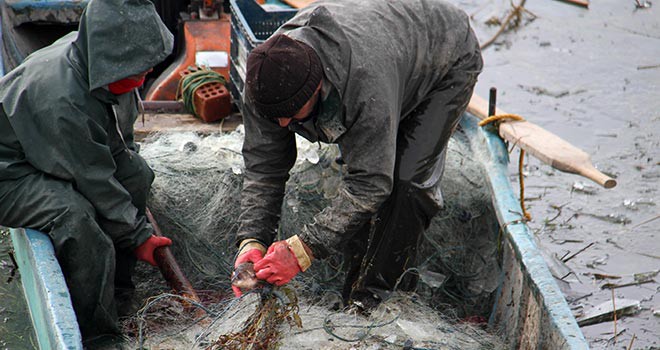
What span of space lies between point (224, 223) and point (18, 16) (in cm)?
290

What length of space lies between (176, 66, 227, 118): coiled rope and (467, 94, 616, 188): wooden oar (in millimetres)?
2043

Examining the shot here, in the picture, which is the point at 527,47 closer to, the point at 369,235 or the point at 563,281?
the point at 563,281

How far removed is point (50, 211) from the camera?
380 cm

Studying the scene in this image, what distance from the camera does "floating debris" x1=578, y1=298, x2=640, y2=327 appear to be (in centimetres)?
525

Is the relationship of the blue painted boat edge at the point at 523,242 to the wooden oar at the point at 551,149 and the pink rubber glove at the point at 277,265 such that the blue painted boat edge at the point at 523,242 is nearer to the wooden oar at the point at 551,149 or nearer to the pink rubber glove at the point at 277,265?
the wooden oar at the point at 551,149

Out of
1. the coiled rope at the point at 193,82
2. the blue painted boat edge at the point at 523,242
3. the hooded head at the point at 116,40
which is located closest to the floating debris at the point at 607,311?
the blue painted boat edge at the point at 523,242

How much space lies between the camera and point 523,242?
13.2 ft

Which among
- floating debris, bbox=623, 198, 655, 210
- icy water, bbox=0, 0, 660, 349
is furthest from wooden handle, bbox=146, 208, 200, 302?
floating debris, bbox=623, 198, 655, 210

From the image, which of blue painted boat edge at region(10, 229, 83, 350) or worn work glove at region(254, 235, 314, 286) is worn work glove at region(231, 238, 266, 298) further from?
blue painted boat edge at region(10, 229, 83, 350)

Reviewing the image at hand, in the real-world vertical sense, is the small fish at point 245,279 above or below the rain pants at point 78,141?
below

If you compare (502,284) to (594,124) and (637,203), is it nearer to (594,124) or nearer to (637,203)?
(637,203)

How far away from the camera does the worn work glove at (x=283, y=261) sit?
338 centimetres

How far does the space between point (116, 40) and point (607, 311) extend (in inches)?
140

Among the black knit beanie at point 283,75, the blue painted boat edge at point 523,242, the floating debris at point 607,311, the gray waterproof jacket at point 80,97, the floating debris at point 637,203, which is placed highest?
the black knit beanie at point 283,75
